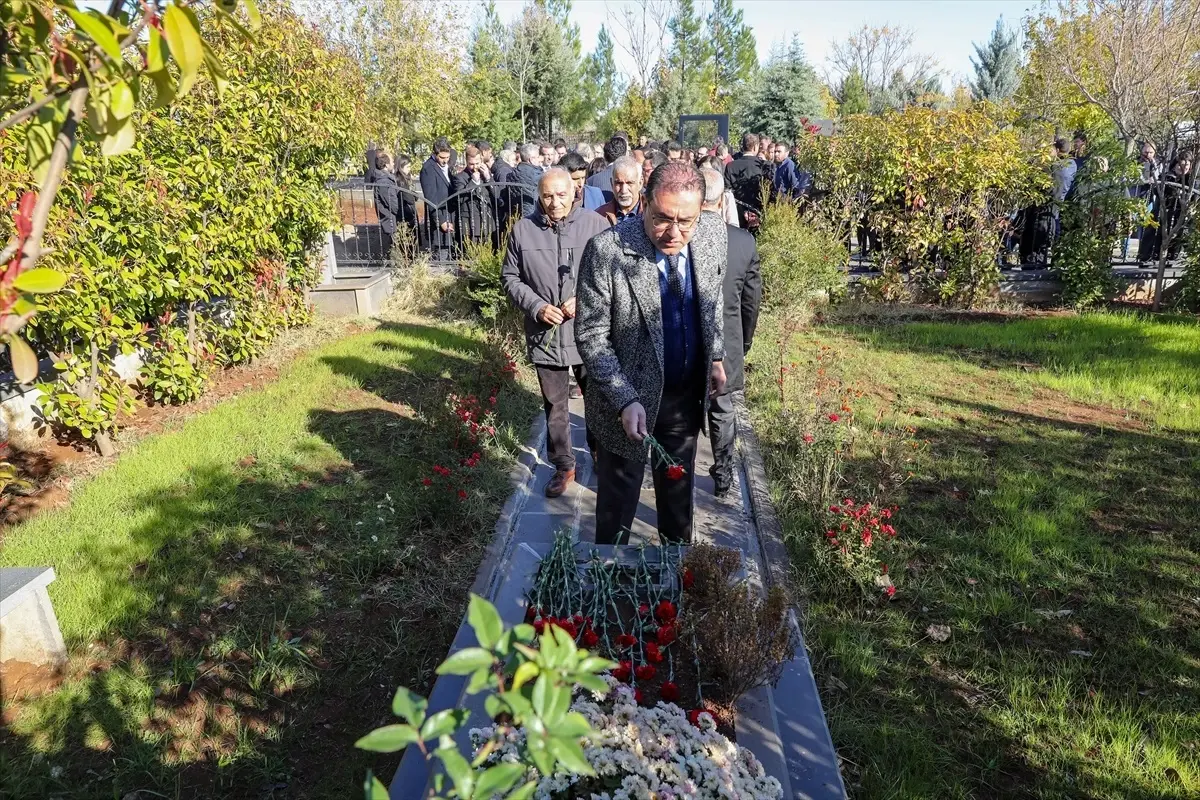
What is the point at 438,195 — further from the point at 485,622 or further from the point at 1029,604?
the point at 485,622

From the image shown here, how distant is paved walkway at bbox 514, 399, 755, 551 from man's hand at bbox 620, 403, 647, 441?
108 cm

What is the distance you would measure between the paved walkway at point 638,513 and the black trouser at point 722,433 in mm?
174

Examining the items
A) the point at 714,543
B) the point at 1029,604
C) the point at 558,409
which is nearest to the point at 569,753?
the point at 714,543

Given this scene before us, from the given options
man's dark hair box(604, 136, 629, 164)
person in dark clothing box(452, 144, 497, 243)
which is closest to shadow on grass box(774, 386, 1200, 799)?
man's dark hair box(604, 136, 629, 164)

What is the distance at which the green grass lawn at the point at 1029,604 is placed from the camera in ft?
9.38

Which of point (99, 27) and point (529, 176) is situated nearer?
point (99, 27)

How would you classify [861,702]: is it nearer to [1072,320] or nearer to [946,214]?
[1072,320]

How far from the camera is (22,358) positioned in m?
1.22

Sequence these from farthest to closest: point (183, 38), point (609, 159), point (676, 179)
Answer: point (609, 159), point (676, 179), point (183, 38)

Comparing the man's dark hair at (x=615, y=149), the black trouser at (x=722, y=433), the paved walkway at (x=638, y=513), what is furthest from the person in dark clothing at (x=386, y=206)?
the black trouser at (x=722, y=433)

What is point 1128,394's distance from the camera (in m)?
6.48

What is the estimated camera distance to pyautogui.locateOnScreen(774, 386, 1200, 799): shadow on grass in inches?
112

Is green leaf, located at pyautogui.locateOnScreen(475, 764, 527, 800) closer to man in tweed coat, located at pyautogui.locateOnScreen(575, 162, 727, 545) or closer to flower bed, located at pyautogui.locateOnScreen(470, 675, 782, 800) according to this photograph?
flower bed, located at pyautogui.locateOnScreen(470, 675, 782, 800)

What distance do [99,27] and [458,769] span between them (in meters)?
1.15
